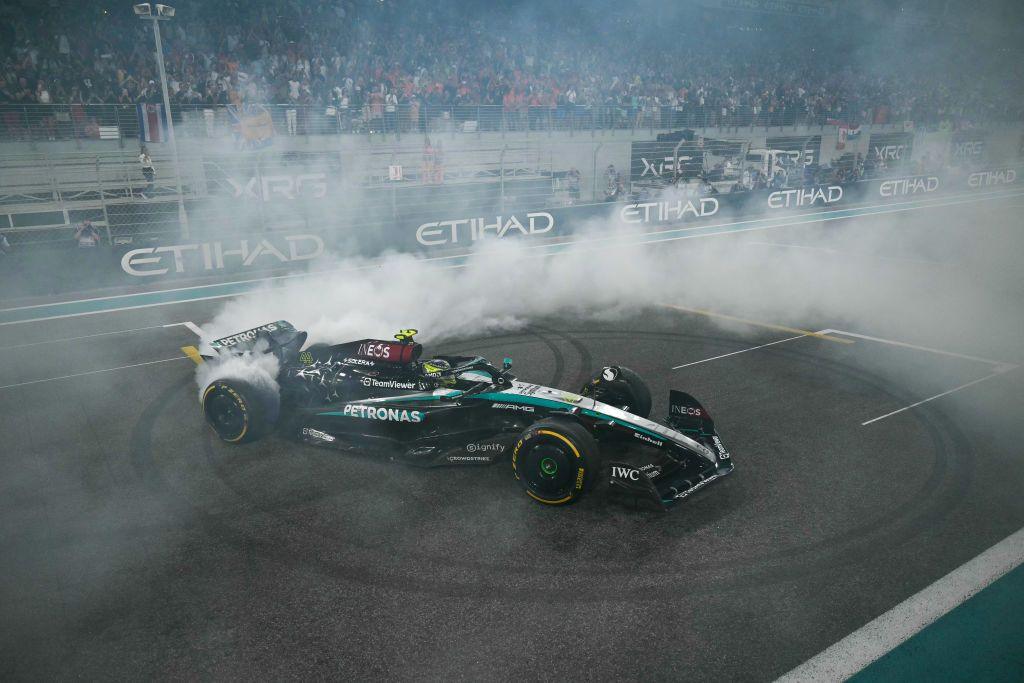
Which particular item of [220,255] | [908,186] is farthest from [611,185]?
[908,186]

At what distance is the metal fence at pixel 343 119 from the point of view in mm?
15438

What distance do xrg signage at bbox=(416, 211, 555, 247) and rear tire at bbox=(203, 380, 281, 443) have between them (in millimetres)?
10023

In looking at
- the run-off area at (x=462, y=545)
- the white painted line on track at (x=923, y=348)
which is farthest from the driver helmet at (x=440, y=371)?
the white painted line on track at (x=923, y=348)

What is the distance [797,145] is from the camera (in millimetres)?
29203

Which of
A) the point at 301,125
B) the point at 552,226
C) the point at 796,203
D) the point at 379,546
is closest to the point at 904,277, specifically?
the point at 552,226

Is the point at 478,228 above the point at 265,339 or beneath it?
beneath

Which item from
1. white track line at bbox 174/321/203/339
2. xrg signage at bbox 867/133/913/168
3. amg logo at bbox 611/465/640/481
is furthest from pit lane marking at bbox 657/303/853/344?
xrg signage at bbox 867/133/913/168

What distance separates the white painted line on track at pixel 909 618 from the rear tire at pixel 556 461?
5.86ft

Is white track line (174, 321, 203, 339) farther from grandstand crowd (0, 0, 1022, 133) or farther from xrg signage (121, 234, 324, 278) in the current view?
grandstand crowd (0, 0, 1022, 133)

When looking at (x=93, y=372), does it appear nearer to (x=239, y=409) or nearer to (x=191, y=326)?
(x=191, y=326)

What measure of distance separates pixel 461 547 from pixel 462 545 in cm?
2

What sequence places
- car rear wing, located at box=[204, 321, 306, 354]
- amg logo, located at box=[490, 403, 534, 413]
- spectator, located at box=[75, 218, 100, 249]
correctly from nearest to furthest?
amg logo, located at box=[490, 403, 534, 413] → car rear wing, located at box=[204, 321, 306, 354] → spectator, located at box=[75, 218, 100, 249]

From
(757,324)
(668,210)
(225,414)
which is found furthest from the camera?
(668,210)

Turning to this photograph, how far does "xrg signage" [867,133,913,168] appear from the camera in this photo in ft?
98.2
